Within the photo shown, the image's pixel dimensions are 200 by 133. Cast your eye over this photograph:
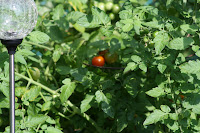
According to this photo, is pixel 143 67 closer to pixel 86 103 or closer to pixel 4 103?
pixel 86 103

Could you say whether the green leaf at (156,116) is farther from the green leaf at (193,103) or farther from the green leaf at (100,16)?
the green leaf at (100,16)

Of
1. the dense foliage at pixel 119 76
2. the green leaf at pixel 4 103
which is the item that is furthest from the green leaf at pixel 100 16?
the green leaf at pixel 4 103

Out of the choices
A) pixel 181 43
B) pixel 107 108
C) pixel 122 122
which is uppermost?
pixel 181 43

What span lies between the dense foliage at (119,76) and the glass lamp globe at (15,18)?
0.28 metres

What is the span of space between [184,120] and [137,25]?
1.46 ft

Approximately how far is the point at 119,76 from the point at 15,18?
2.64 feet

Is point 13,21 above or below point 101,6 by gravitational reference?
above

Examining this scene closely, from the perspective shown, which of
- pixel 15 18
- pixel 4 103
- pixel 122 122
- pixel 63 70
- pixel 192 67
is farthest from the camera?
pixel 63 70

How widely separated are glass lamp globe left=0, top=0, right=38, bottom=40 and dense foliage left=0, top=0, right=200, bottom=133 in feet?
0.91

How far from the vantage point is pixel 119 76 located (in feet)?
5.72

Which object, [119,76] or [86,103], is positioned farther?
[119,76]

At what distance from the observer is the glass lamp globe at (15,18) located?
1.05m

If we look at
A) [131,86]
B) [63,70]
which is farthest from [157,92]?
[63,70]

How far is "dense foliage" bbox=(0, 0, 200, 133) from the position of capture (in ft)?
4.52
